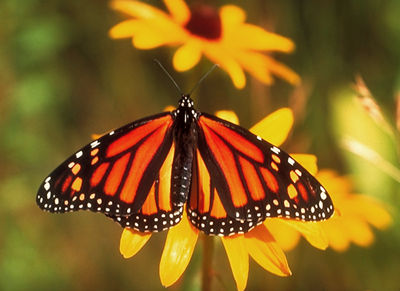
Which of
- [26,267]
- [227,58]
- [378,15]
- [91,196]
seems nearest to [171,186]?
[91,196]

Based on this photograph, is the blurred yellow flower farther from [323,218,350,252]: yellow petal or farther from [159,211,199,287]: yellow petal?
[159,211,199,287]: yellow petal

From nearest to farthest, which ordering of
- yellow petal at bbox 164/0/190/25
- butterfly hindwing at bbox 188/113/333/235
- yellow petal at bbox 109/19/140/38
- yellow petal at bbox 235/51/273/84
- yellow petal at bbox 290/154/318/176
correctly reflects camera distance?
butterfly hindwing at bbox 188/113/333/235 < yellow petal at bbox 290/154/318/176 < yellow petal at bbox 109/19/140/38 < yellow petal at bbox 235/51/273/84 < yellow petal at bbox 164/0/190/25

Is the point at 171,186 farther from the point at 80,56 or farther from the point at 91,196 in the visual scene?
the point at 80,56

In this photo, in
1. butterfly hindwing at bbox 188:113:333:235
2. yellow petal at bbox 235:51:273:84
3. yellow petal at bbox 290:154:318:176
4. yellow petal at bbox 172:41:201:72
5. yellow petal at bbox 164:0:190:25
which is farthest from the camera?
yellow petal at bbox 164:0:190:25

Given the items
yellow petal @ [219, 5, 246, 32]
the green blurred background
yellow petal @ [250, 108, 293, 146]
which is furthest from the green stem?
yellow petal @ [219, 5, 246, 32]

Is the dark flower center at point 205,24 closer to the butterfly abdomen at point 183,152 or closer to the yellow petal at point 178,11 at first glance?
the yellow petal at point 178,11
